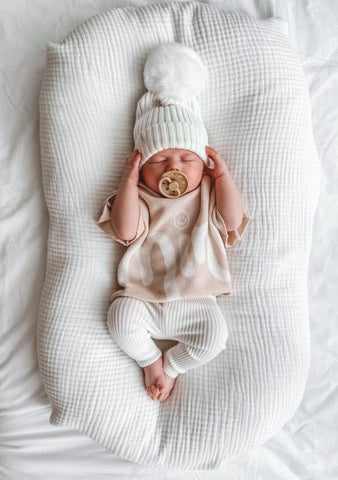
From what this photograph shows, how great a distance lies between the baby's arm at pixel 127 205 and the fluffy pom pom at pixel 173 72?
7.2 inches

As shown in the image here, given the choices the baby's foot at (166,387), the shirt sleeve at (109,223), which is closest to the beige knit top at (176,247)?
the shirt sleeve at (109,223)

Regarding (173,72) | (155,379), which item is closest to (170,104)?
(173,72)

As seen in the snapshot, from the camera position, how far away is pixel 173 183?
3.53ft

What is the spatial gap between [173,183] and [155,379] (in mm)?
503

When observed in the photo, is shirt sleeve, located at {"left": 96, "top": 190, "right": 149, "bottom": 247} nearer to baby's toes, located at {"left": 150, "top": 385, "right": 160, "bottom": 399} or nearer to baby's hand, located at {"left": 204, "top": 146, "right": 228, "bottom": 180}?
baby's hand, located at {"left": 204, "top": 146, "right": 228, "bottom": 180}

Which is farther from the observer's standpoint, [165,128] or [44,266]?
[44,266]

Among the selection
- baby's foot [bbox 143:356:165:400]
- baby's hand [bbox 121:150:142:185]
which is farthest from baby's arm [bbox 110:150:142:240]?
baby's foot [bbox 143:356:165:400]

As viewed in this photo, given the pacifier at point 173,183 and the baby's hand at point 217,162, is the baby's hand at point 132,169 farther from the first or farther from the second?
the baby's hand at point 217,162

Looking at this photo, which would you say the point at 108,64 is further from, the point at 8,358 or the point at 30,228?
the point at 8,358

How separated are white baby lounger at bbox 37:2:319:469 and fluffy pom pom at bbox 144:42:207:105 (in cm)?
7

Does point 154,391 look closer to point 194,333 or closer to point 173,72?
point 194,333

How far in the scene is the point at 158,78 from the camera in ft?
3.65

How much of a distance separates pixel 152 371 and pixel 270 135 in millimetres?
691

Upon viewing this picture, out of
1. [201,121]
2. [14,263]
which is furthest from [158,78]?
[14,263]
